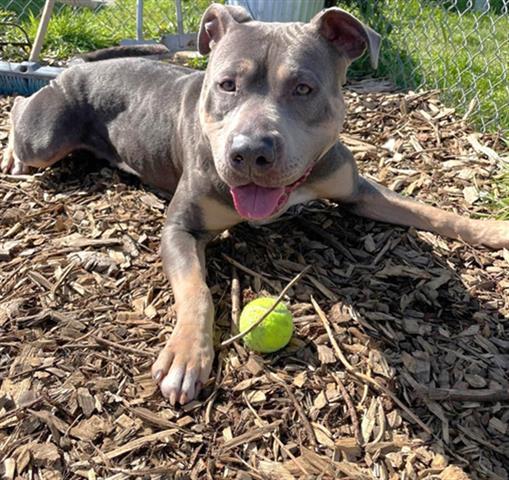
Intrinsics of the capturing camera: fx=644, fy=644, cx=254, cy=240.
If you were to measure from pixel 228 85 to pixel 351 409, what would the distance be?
175 centimetres

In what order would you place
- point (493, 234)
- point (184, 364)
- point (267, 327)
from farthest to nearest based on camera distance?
point (493, 234), point (267, 327), point (184, 364)

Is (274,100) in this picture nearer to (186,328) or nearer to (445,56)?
(186,328)

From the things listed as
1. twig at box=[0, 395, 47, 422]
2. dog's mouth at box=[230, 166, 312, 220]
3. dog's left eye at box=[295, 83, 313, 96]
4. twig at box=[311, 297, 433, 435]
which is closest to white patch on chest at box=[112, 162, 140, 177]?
dog's mouth at box=[230, 166, 312, 220]

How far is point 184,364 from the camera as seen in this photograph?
2.94 meters

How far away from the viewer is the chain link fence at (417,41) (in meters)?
6.02

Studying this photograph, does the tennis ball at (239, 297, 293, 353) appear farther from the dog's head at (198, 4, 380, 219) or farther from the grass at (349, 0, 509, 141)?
the grass at (349, 0, 509, 141)

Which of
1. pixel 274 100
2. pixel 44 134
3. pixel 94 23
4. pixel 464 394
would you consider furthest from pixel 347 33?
pixel 94 23

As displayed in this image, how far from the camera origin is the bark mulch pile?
106 inches

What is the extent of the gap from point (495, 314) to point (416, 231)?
2.64 ft

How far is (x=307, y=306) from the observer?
3.45 meters

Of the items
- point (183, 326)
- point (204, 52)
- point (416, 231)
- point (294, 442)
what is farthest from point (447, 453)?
point (204, 52)

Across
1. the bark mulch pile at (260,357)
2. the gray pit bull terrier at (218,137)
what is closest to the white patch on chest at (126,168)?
the gray pit bull terrier at (218,137)

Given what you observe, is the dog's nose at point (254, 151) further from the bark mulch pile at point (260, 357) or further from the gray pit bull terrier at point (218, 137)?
the bark mulch pile at point (260, 357)

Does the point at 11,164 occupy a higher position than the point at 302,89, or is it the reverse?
the point at 302,89
